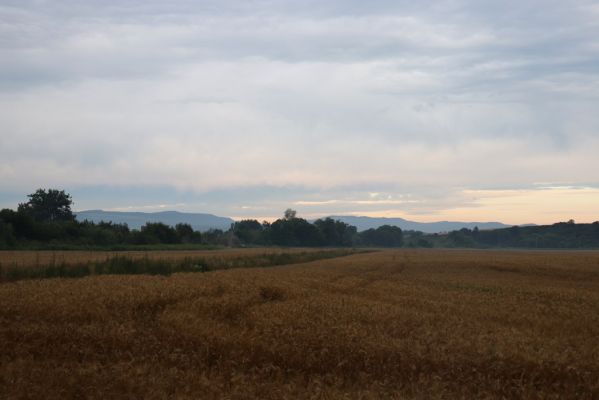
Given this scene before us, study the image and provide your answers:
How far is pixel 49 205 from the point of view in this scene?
117625 millimetres

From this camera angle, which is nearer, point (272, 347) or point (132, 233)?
point (272, 347)

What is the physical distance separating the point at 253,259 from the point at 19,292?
41.9 metres

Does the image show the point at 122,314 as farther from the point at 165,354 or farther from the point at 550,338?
the point at 550,338

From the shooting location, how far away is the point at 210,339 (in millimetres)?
13328

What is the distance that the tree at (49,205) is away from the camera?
4575 inches

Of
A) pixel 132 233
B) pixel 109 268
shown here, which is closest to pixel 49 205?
pixel 132 233

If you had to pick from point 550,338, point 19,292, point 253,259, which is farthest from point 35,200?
point 550,338

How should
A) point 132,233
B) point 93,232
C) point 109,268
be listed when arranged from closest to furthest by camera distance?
point 109,268 < point 93,232 < point 132,233

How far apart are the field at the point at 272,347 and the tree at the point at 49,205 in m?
105

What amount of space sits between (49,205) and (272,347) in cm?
11403

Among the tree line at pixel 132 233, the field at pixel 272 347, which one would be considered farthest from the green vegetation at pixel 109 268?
the tree line at pixel 132 233

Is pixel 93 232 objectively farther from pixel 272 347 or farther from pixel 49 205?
pixel 272 347

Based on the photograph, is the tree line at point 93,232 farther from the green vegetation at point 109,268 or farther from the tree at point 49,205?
the green vegetation at point 109,268

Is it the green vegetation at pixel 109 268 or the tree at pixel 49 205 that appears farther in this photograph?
the tree at pixel 49 205
